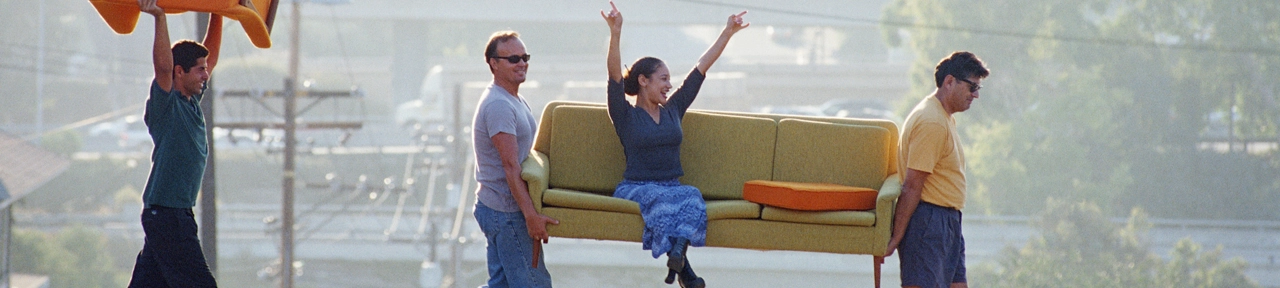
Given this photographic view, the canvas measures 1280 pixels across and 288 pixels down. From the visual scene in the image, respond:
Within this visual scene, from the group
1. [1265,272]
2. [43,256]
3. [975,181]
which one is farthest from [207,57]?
[975,181]

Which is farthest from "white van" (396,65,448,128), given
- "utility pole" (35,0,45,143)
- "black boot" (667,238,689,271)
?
"black boot" (667,238,689,271)

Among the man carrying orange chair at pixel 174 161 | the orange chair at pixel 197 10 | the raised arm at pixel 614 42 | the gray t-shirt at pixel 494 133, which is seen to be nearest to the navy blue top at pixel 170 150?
the man carrying orange chair at pixel 174 161

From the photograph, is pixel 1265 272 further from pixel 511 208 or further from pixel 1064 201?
pixel 511 208

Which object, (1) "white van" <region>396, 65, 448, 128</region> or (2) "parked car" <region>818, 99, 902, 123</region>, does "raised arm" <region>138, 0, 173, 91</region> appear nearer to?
(1) "white van" <region>396, 65, 448, 128</region>

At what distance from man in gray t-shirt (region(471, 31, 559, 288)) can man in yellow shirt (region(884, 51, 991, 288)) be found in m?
1.26

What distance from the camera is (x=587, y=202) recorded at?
4.35 metres

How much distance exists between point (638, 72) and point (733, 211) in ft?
2.07

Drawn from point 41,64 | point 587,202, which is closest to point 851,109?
point 41,64

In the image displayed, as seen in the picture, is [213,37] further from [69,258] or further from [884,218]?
[69,258]

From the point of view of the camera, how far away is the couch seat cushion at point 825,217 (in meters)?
4.32

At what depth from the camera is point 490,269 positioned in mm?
4098

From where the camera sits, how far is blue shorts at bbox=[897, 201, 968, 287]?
4105 mm

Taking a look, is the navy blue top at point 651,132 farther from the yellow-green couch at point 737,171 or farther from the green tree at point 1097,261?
the green tree at point 1097,261

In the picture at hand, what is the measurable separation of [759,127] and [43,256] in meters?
20.7
